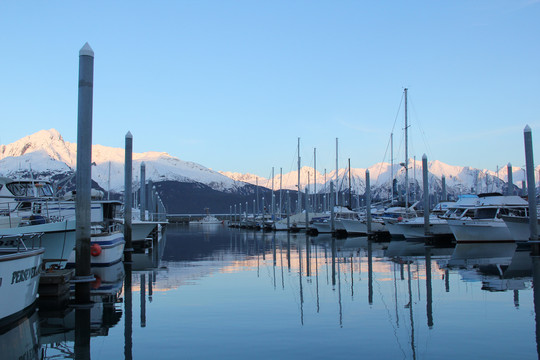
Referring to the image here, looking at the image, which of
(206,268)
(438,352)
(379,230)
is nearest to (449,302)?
(438,352)

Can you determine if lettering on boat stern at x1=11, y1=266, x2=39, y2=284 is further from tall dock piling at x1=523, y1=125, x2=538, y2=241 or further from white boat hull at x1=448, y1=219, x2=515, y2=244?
white boat hull at x1=448, y1=219, x2=515, y2=244

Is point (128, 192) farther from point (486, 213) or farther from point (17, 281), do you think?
point (486, 213)

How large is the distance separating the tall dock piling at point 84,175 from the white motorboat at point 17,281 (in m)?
1.27

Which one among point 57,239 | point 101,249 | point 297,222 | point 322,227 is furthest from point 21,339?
point 297,222

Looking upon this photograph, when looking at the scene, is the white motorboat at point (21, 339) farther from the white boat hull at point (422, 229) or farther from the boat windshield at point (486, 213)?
the boat windshield at point (486, 213)

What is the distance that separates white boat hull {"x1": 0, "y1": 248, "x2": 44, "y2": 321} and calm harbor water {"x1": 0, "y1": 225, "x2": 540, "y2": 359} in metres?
0.44

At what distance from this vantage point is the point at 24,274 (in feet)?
41.1

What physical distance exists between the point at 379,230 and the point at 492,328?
4381cm

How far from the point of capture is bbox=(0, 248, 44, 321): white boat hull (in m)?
11.5

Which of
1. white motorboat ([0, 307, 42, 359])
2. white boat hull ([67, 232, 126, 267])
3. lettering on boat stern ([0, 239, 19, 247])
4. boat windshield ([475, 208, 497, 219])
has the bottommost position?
white motorboat ([0, 307, 42, 359])

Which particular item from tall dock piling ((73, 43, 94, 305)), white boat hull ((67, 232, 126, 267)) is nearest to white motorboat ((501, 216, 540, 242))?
white boat hull ((67, 232, 126, 267))

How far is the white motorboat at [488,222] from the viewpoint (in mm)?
39250

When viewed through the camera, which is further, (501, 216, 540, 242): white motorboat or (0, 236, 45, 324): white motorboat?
(501, 216, 540, 242): white motorboat

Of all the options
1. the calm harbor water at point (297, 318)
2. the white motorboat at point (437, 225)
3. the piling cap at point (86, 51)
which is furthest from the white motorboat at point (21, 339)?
the white motorboat at point (437, 225)
